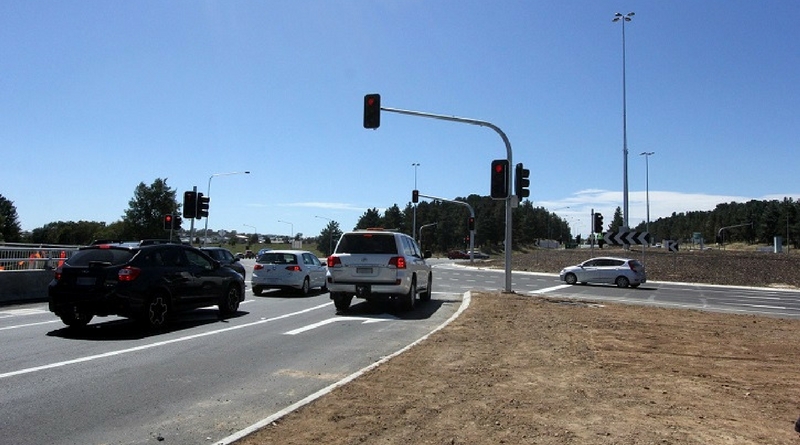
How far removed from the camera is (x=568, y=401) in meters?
5.50

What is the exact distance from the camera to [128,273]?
10492 millimetres

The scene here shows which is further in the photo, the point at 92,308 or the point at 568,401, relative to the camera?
the point at 92,308

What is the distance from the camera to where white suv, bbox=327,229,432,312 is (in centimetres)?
1380

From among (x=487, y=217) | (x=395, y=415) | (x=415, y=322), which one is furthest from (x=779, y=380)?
(x=487, y=217)

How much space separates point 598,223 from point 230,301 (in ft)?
82.0

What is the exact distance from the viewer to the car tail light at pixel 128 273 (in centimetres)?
1042

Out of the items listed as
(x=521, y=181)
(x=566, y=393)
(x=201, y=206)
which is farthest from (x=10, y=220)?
(x=566, y=393)

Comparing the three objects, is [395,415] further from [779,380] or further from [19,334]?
[19,334]

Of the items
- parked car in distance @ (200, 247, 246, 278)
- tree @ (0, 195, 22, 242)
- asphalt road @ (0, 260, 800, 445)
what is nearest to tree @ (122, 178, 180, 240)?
tree @ (0, 195, 22, 242)

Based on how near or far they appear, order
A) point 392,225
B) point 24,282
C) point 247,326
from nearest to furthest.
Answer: point 247,326 → point 24,282 → point 392,225

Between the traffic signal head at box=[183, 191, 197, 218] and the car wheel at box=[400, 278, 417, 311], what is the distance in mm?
15837

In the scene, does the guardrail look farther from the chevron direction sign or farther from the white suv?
the chevron direction sign

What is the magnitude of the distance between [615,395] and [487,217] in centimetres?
12319

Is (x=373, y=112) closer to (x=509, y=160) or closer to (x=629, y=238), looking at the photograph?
(x=509, y=160)
